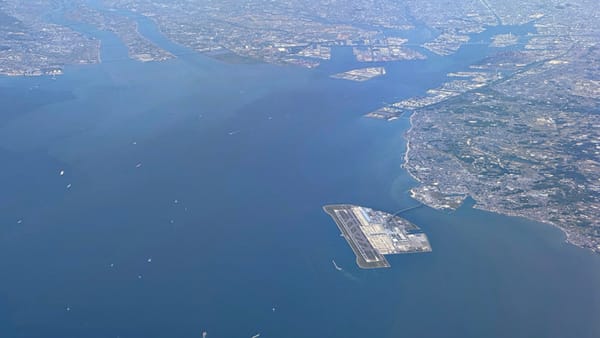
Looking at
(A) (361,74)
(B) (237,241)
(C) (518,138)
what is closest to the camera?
(B) (237,241)

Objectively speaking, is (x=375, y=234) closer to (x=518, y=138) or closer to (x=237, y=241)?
(x=237, y=241)

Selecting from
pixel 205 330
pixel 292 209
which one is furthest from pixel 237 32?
pixel 205 330

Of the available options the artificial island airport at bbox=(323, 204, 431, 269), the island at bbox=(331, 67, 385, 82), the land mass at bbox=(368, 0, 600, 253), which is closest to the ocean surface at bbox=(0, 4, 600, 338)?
the artificial island airport at bbox=(323, 204, 431, 269)

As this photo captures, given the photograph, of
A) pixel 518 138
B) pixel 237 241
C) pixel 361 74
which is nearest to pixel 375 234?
pixel 237 241

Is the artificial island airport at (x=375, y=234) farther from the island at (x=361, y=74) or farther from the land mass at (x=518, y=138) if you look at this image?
the island at (x=361, y=74)

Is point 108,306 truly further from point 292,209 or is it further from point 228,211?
point 292,209

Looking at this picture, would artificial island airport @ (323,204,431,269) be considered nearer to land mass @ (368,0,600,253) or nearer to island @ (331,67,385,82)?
land mass @ (368,0,600,253)

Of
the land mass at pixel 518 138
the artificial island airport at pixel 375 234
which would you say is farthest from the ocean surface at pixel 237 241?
the land mass at pixel 518 138
